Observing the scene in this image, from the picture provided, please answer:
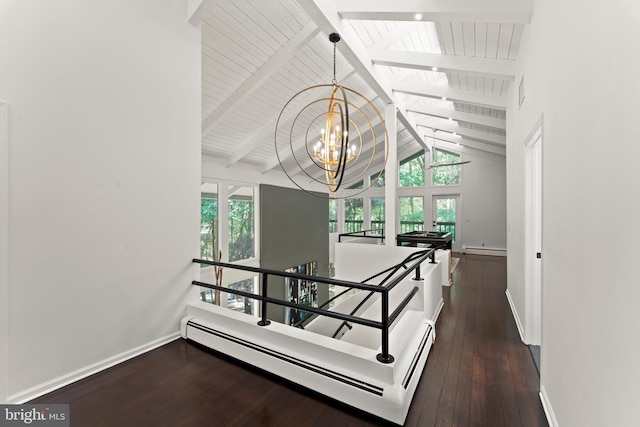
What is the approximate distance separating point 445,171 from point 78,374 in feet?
34.9

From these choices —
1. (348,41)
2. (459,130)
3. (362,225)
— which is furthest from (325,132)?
(362,225)

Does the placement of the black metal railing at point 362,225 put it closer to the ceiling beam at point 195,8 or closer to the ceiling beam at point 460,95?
the ceiling beam at point 460,95

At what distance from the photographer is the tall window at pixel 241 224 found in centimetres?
680

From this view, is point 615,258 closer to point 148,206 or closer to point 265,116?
point 148,206

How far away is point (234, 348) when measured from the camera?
2.41 metres

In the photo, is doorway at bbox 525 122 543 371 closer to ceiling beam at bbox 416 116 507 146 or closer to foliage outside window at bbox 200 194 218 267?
ceiling beam at bbox 416 116 507 146

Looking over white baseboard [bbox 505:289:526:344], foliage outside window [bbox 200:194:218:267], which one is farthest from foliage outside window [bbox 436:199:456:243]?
foliage outside window [bbox 200:194:218:267]

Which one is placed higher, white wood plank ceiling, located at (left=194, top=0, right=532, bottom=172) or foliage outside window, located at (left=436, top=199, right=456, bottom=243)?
white wood plank ceiling, located at (left=194, top=0, right=532, bottom=172)

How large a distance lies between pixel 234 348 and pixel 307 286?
6.63 metres

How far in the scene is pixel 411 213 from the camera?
10688mm

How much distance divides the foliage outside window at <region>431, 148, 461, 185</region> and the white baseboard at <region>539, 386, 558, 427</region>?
8.79 m

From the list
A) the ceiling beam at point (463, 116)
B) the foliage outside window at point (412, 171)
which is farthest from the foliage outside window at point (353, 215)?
the ceiling beam at point (463, 116)

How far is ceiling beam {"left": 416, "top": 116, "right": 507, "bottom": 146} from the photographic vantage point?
7.09m

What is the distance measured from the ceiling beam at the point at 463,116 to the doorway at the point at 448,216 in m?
4.25
